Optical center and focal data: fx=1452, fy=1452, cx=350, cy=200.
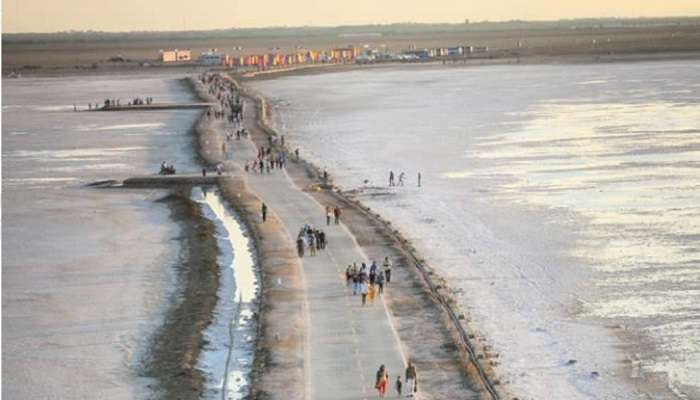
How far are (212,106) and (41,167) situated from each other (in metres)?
34.0

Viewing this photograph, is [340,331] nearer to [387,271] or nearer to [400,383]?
[400,383]

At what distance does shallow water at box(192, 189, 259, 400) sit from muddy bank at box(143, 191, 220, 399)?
0.21 metres

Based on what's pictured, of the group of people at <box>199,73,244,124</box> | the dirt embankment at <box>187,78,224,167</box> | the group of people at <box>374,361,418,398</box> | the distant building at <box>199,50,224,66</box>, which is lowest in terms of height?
the distant building at <box>199,50,224,66</box>

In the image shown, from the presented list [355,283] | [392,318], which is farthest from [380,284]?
[392,318]

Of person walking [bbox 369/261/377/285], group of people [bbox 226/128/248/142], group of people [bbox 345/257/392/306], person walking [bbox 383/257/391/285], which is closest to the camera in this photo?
group of people [bbox 345/257/392/306]

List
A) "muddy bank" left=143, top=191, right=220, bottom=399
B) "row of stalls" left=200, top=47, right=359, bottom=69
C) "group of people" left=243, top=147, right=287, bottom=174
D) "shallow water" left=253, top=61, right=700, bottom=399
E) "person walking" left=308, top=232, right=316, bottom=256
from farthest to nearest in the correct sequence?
"row of stalls" left=200, top=47, right=359, bottom=69, "group of people" left=243, top=147, right=287, bottom=174, "person walking" left=308, top=232, right=316, bottom=256, "shallow water" left=253, top=61, right=700, bottom=399, "muddy bank" left=143, top=191, right=220, bottom=399

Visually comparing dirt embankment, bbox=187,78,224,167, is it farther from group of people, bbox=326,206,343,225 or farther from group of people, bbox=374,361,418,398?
group of people, bbox=374,361,418,398

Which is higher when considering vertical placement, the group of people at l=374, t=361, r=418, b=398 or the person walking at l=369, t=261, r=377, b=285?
the group of people at l=374, t=361, r=418, b=398

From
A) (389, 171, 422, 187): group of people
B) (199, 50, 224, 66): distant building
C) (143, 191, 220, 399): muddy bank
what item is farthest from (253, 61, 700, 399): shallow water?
(199, 50, 224, 66): distant building

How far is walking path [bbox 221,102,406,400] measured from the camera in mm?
22625

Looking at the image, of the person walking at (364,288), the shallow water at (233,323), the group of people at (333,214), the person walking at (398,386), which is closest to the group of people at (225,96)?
the group of people at (333,214)

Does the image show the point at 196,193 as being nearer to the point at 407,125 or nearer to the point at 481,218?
the point at 481,218

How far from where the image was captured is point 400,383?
22.0 metres

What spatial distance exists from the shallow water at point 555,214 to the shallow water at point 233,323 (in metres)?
4.40
